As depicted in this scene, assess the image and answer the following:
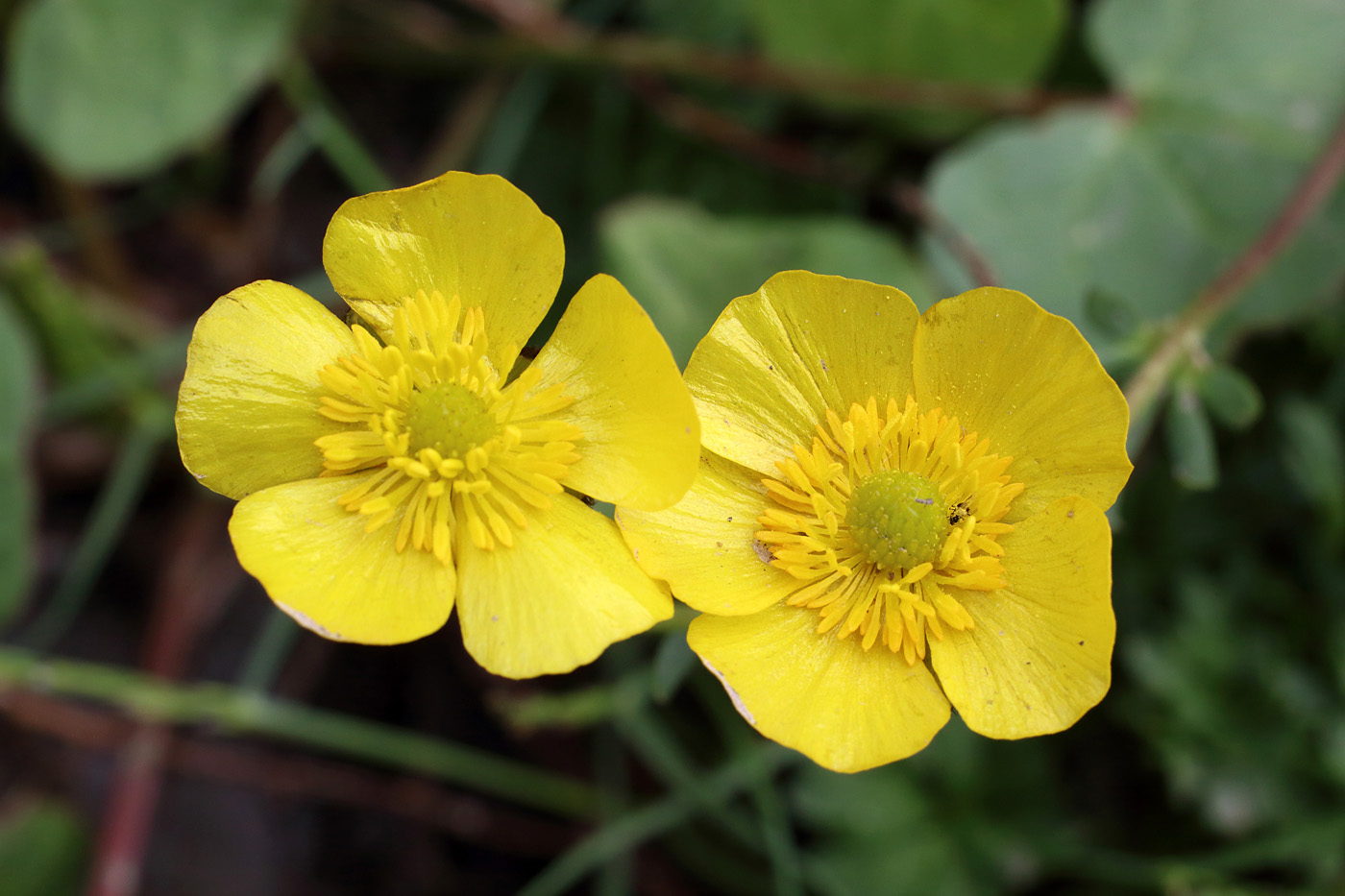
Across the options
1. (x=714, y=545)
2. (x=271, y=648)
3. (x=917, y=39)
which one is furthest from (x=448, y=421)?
(x=917, y=39)

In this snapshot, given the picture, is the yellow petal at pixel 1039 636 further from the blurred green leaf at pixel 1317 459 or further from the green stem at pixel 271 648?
the green stem at pixel 271 648

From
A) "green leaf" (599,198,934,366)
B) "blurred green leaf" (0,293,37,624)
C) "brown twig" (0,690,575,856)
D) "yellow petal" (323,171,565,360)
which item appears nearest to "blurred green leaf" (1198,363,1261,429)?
"green leaf" (599,198,934,366)

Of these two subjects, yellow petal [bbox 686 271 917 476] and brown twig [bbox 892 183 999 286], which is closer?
yellow petal [bbox 686 271 917 476]

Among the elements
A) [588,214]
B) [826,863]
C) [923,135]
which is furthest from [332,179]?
[826,863]

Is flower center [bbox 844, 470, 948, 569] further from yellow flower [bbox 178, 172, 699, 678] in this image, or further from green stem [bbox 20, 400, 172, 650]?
green stem [bbox 20, 400, 172, 650]

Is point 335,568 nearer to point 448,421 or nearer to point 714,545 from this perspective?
point 448,421

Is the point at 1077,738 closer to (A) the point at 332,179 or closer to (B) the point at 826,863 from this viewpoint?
(B) the point at 826,863
